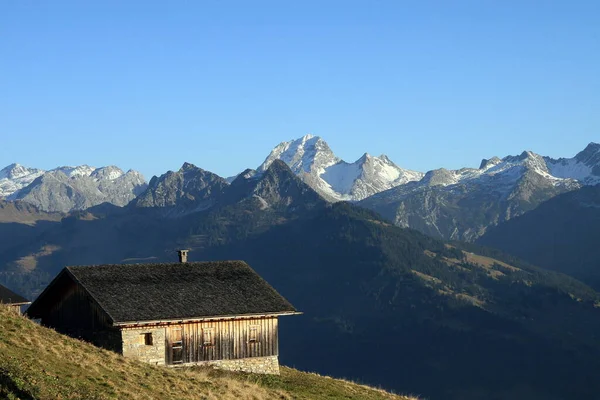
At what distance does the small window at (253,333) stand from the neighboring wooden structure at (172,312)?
0.20 ft

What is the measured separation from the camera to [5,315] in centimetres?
4981

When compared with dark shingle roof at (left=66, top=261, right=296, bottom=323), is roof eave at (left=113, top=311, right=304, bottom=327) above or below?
below

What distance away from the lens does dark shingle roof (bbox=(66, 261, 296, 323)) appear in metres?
56.8

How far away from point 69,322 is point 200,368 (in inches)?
346

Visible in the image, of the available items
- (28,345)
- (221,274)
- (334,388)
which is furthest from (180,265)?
(28,345)

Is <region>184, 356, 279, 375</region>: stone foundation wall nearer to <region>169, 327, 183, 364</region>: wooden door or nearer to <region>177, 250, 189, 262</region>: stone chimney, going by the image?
<region>169, 327, 183, 364</region>: wooden door

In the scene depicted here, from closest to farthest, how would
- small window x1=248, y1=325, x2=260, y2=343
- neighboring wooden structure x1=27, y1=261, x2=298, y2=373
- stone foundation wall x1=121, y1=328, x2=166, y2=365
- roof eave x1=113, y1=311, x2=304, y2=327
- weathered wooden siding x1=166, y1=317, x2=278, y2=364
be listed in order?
roof eave x1=113, y1=311, x2=304, y2=327
stone foundation wall x1=121, y1=328, x2=166, y2=365
neighboring wooden structure x1=27, y1=261, x2=298, y2=373
weathered wooden siding x1=166, y1=317, x2=278, y2=364
small window x1=248, y1=325, x2=260, y2=343

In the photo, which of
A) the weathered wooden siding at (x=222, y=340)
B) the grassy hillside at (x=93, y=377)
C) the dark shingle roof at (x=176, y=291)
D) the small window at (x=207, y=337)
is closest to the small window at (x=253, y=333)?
the weathered wooden siding at (x=222, y=340)

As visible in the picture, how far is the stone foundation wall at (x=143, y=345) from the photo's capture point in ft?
182

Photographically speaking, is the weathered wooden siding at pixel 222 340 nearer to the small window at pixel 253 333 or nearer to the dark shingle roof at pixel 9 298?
the small window at pixel 253 333

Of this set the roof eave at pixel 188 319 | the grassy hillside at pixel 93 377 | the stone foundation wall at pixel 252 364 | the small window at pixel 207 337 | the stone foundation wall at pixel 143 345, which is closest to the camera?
the grassy hillside at pixel 93 377

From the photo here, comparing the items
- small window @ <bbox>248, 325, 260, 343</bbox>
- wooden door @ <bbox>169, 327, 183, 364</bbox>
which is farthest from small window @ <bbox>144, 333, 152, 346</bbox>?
small window @ <bbox>248, 325, 260, 343</bbox>

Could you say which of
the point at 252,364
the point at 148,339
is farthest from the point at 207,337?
the point at 148,339

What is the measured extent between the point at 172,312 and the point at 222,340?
13.5 ft
